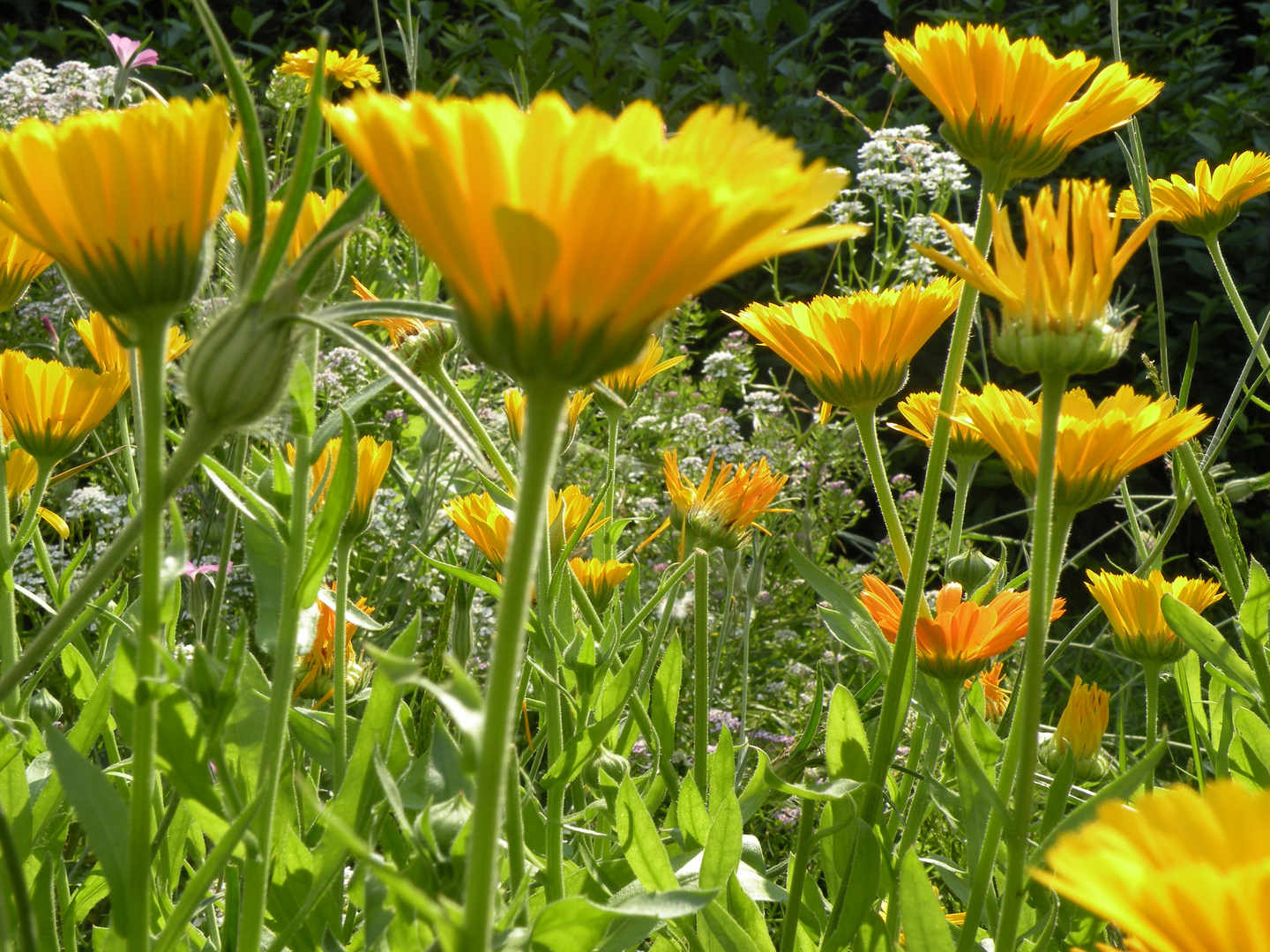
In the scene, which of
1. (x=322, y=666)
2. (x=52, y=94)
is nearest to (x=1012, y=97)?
(x=322, y=666)

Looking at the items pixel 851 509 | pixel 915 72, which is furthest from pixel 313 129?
pixel 851 509

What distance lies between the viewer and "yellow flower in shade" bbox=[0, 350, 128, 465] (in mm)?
768

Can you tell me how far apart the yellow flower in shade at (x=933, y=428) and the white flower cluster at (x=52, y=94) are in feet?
4.94

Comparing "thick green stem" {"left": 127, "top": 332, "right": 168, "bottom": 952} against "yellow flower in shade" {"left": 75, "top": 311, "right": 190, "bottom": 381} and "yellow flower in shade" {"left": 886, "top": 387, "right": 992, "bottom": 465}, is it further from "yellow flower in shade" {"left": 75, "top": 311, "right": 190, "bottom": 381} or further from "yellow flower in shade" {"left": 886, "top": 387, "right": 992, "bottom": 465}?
"yellow flower in shade" {"left": 75, "top": 311, "right": 190, "bottom": 381}

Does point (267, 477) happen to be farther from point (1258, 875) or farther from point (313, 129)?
point (1258, 875)

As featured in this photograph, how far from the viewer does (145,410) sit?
395mm

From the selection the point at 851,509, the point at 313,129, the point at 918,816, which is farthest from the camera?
the point at 851,509

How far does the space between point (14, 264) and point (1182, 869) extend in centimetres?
67

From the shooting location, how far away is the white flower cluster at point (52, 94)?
1.89 metres

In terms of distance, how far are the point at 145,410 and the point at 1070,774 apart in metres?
0.58

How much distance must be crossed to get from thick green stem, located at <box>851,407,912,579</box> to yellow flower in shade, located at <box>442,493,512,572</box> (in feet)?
0.92

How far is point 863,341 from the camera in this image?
0.74 metres

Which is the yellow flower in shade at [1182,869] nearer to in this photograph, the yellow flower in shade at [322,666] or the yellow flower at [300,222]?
the yellow flower at [300,222]

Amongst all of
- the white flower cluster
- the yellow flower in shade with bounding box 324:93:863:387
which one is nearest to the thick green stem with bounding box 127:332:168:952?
the yellow flower in shade with bounding box 324:93:863:387
